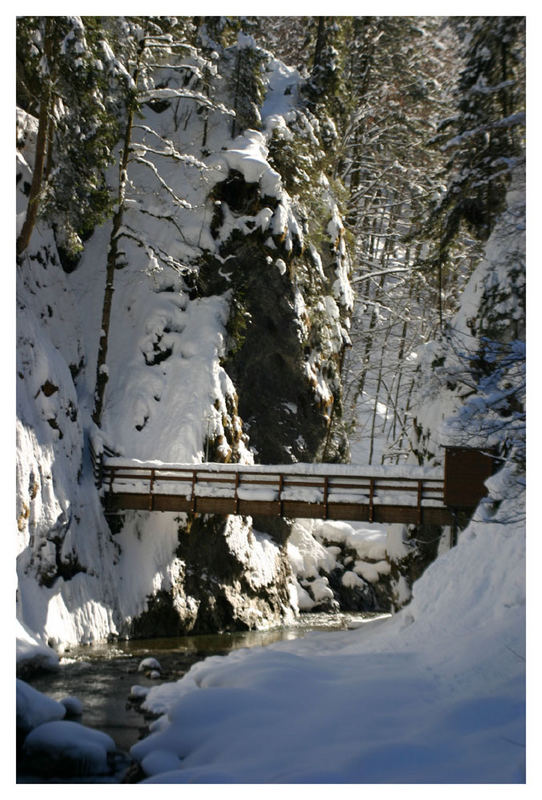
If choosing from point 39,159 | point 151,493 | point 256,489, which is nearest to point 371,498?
point 256,489

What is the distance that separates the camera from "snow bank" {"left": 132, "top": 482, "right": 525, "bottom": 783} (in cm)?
612

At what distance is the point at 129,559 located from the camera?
15266 millimetres

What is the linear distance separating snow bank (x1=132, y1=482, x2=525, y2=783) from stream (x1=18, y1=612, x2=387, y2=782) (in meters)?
0.42

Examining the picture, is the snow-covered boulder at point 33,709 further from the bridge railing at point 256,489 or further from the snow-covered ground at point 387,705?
the bridge railing at point 256,489

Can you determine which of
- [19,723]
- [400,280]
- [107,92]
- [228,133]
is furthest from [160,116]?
[19,723]

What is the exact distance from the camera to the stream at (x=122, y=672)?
25.7ft

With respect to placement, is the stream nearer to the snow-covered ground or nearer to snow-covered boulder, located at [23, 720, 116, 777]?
snow-covered boulder, located at [23, 720, 116, 777]

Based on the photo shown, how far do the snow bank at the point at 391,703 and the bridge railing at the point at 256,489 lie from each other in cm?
387

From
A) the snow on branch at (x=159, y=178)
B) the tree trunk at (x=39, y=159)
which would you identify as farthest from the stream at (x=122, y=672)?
the snow on branch at (x=159, y=178)

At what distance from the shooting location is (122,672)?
1077 centimetres

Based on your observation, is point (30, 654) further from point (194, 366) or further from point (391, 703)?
point (194, 366)

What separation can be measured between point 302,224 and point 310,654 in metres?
13.8

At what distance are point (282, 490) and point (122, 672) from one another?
4.92m
